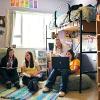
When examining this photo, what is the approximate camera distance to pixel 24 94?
364cm

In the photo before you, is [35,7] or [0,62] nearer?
[0,62]

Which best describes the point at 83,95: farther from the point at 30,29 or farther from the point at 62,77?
the point at 30,29

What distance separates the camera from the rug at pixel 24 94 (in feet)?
11.2

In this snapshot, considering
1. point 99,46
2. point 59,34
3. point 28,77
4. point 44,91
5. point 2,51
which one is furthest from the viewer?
point 59,34

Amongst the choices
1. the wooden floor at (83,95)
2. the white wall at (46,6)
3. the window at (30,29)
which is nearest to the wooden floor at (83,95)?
the wooden floor at (83,95)

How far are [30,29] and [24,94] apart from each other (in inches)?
117

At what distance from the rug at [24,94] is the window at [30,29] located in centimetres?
235

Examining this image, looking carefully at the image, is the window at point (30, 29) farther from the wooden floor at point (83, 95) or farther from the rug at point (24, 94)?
the wooden floor at point (83, 95)

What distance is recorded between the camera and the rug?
3406 mm

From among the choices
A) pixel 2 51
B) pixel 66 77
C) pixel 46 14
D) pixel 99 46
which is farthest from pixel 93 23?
pixel 46 14

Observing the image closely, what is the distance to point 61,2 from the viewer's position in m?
6.40

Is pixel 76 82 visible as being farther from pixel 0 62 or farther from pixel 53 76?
pixel 0 62

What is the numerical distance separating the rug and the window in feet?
7.71

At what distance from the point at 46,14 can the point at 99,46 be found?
123 inches
